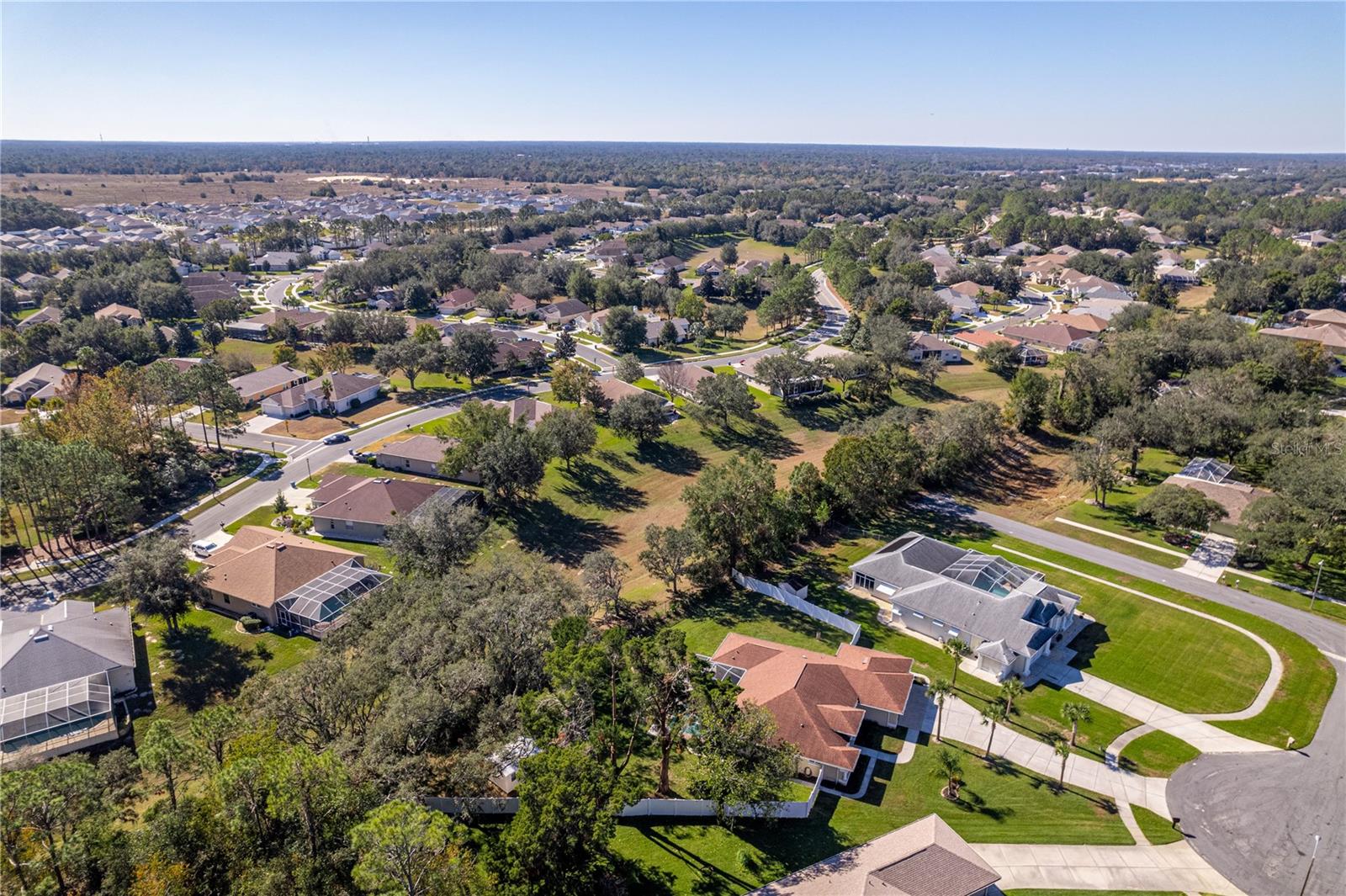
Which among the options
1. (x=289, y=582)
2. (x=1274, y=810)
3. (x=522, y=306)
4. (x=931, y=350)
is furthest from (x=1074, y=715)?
(x=522, y=306)


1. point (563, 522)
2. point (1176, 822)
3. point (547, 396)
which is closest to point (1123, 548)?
point (1176, 822)

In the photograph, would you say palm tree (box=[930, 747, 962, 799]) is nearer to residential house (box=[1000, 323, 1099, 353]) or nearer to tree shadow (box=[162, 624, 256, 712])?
tree shadow (box=[162, 624, 256, 712])

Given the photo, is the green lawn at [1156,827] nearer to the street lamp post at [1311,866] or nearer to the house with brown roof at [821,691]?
the street lamp post at [1311,866]

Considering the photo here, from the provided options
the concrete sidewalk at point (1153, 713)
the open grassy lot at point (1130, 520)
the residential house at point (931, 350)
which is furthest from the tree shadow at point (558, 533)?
the residential house at point (931, 350)

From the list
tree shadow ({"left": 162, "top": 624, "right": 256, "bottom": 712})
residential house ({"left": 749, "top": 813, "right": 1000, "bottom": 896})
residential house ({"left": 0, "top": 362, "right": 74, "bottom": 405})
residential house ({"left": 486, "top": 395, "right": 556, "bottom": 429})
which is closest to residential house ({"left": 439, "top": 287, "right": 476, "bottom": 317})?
residential house ({"left": 486, "top": 395, "right": 556, "bottom": 429})

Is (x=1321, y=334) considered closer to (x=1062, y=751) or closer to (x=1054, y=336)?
(x=1054, y=336)
